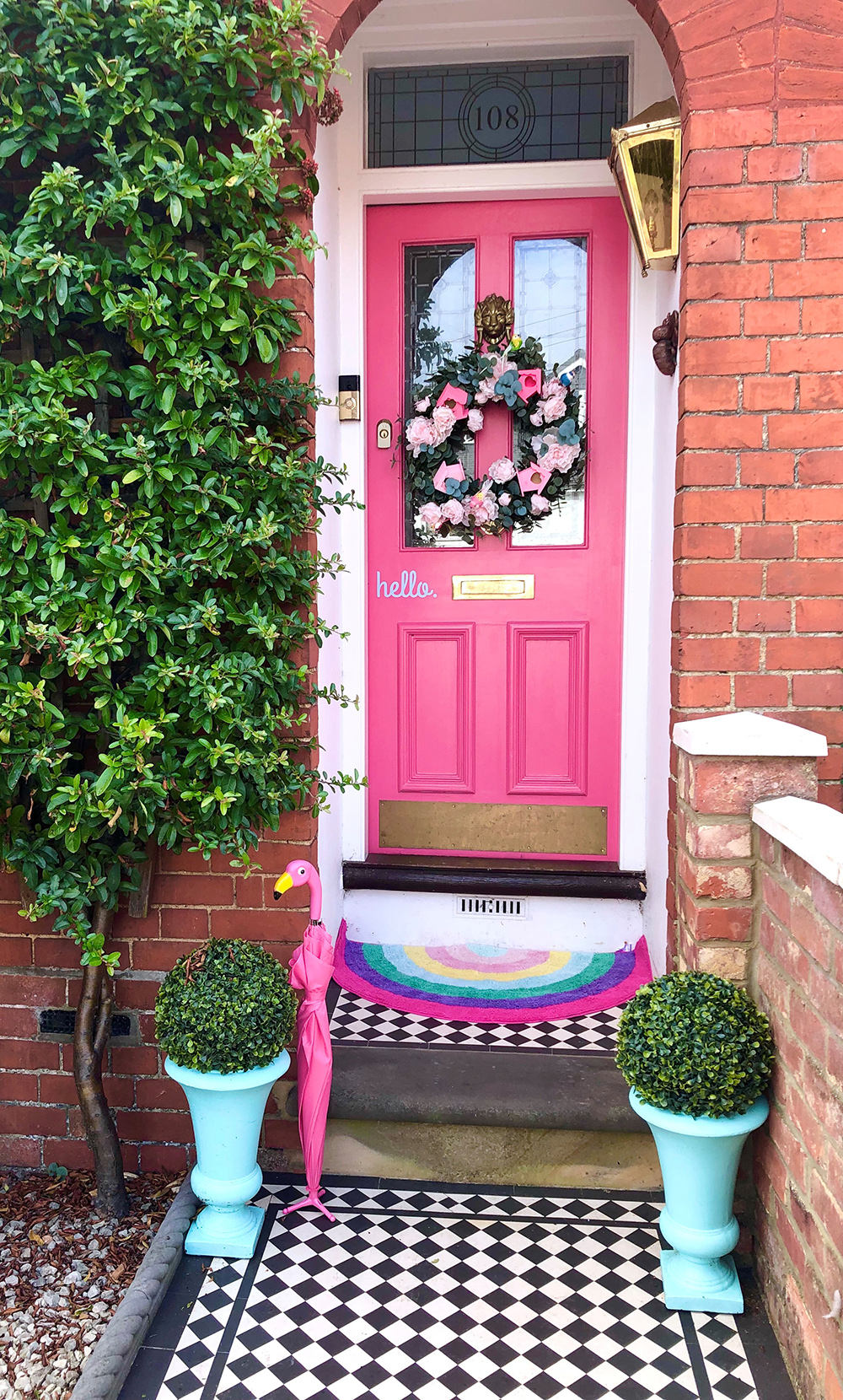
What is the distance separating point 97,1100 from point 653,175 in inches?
102

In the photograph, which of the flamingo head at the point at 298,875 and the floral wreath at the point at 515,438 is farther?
the floral wreath at the point at 515,438

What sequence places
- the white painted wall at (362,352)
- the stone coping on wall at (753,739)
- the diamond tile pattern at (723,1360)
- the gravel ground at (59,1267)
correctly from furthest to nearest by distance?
the white painted wall at (362,352) → the stone coping on wall at (753,739) → the gravel ground at (59,1267) → the diamond tile pattern at (723,1360)

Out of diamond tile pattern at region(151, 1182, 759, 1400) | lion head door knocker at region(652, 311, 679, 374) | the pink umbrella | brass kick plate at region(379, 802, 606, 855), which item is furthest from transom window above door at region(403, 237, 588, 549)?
diamond tile pattern at region(151, 1182, 759, 1400)

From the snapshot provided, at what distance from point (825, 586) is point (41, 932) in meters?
2.08

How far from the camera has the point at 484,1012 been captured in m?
2.88

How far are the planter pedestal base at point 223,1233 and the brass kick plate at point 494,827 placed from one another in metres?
1.34

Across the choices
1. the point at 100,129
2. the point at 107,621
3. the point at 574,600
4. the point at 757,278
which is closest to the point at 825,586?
the point at 757,278

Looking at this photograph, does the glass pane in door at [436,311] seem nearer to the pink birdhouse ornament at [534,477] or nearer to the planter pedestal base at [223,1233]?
the pink birdhouse ornament at [534,477]

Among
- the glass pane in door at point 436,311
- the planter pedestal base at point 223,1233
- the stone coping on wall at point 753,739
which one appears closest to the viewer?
the stone coping on wall at point 753,739

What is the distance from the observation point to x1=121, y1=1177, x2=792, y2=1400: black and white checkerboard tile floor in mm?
1852

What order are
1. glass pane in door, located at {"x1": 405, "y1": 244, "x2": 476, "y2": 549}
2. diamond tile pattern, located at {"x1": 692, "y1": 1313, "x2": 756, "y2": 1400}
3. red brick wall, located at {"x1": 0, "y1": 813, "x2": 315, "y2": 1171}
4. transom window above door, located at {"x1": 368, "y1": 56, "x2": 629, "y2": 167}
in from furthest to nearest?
glass pane in door, located at {"x1": 405, "y1": 244, "x2": 476, "y2": 549} < transom window above door, located at {"x1": 368, "y1": 56, "x2": 629, "y2": 167} < red brick wall, located at {"x1": 0, "y1": 813, "x2": 315, "y2": 1171} < diamond tile pattern, located at {"x1": 692, "y1": 1313, "x2": 756, "y2": 1400}

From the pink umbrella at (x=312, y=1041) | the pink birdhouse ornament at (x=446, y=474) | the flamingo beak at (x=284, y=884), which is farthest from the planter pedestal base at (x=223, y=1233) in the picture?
the pink birdhouse ornament at (x=446, y=474)

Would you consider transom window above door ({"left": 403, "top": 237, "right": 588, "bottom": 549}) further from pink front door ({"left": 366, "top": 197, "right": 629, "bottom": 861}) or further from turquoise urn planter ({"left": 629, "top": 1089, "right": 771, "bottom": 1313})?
turquoise urn planter ({"left": 629, "top": 1089, "right": 771, "bottom": 1313})

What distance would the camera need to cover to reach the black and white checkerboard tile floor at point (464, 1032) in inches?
107
